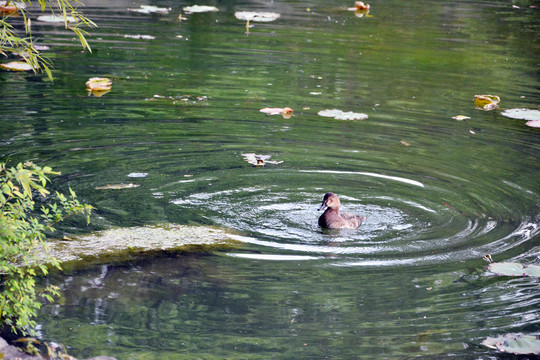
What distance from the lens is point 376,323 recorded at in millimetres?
4828

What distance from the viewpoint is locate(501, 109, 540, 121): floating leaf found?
9.54 meters

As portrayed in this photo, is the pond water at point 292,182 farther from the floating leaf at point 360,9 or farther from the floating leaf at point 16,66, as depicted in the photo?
the floating leaf at point 360,9

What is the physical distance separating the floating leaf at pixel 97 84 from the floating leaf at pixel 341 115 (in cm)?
320

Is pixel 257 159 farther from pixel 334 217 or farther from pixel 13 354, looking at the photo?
pixel 13 354

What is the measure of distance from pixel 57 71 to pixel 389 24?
8370 millimetres

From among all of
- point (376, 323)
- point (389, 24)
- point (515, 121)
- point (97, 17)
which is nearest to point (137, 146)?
point (376, 323)

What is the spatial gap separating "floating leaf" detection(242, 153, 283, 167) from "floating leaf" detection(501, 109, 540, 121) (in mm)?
3727

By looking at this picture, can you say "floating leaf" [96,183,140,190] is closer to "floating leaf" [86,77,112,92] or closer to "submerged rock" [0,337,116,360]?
"submerged rock" [0,337,116,360]

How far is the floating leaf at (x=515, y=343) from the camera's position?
14.6 feet

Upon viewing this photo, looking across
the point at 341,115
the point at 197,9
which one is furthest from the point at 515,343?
the point at 197,9

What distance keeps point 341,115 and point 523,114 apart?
2.57 m

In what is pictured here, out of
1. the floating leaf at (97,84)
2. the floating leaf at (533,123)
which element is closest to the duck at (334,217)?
the floating leaf at (533,123)

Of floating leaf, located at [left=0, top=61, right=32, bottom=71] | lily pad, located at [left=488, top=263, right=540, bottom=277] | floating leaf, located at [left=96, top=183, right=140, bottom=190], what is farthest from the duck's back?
floating leaf, located at [left=0, top=61, right=32, bottom=71]

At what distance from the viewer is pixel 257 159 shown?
26.0 feet
